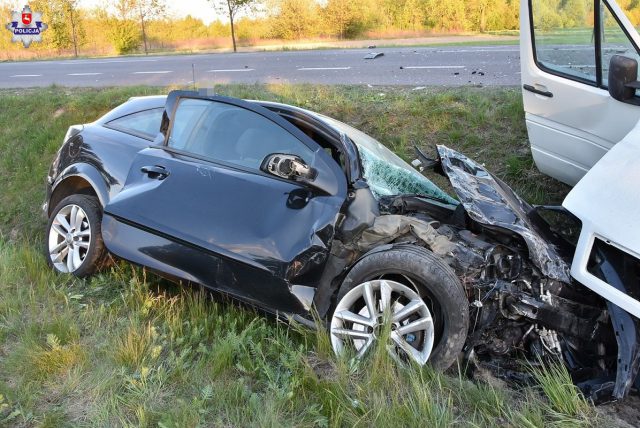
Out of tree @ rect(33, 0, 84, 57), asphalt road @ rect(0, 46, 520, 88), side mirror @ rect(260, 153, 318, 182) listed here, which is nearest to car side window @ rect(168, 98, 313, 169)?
side mirror @ rect(260, 153, 318, 182)

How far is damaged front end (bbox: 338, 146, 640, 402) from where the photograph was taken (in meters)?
3.03

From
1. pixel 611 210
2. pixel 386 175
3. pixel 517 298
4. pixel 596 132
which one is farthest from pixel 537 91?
pixel 517 298

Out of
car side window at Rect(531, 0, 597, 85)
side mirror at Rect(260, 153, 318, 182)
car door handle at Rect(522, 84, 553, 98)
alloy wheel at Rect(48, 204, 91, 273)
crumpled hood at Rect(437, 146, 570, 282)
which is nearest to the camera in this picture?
crumpled hood at Rect(437, 146, 570, 282)

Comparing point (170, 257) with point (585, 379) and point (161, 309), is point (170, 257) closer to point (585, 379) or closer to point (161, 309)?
point (161, 309)

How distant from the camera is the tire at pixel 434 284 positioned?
304 cm

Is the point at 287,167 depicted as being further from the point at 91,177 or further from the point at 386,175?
the point at 91,177

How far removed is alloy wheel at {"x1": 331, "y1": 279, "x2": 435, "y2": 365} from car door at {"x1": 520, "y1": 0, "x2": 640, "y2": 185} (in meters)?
2.08

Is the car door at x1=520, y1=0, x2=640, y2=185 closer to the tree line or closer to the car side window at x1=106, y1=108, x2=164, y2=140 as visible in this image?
the car side window at x1=106, y1=108, x2=164, y2=140

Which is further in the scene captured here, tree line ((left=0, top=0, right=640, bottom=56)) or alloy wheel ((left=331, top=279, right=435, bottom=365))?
tree line ((left=0, top=0, right=640, bottom=56))

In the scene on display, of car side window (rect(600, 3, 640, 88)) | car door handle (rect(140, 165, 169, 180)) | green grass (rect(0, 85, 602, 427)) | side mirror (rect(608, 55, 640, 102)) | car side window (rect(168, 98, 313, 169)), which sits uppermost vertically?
car side window (rect(600, 3, 640, 88))

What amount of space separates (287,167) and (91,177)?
2154 mm

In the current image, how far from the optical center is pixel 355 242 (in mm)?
3459

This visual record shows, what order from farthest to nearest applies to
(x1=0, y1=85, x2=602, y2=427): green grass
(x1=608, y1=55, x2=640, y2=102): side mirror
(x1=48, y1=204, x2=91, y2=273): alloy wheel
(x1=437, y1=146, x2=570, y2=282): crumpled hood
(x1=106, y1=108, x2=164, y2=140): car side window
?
(x1=106, y1=108, x2=164, y2=140): car side window, (x1=48, y1=204, x2=91, y2=273): alloy wheel, (x1=608, y1=55, x2=640, y2=102): side mirror, (x1=437, y1=146, x2=570, y2=282): crumpled hood, (x1=0, y1=85, x2=602, y2=427): green grass

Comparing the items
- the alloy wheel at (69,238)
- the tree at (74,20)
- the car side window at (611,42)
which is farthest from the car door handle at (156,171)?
the tree at (74,20)
